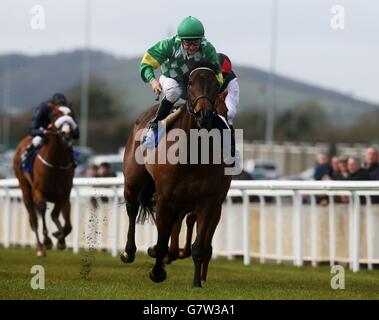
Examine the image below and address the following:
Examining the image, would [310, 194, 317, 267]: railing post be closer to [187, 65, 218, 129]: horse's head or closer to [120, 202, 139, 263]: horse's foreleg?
[120, 202, 139, 263]: horse's foreleg

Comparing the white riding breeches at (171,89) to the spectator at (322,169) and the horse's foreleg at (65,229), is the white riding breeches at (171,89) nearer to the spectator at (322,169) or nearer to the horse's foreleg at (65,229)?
the horse's foreleg at (65,229)

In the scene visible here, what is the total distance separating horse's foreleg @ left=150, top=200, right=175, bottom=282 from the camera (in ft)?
35.0

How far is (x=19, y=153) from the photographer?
17.8 metres

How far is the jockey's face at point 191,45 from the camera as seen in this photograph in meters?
10.7

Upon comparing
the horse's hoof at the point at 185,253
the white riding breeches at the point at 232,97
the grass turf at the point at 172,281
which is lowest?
the grass turf at the point at 172,281

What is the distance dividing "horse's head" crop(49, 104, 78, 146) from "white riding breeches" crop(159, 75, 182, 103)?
16.9ft

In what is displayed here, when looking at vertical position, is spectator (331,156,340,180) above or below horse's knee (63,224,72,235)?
above

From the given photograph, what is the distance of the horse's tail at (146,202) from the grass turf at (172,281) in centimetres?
60

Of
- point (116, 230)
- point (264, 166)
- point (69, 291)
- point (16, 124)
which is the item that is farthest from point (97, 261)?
point (16, 124)

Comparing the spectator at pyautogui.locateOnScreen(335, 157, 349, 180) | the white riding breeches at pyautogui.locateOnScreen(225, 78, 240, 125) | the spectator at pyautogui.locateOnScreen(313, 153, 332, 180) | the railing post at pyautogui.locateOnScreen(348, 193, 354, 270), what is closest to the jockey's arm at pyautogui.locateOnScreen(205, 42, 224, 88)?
the white riding breeches at pyautogui.locateOnScreen(225, 78, 240, 125)

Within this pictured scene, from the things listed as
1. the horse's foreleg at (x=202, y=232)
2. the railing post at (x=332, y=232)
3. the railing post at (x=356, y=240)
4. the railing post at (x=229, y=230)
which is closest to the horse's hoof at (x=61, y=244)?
the railing post at (x=229, y=230)

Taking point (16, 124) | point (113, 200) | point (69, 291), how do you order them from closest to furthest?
point (69, 291)
point (113, 200)
point (16, 124)
